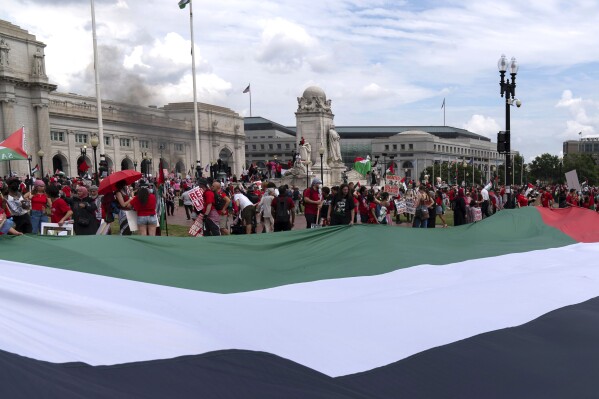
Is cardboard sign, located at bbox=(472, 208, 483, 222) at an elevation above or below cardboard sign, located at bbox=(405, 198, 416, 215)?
below

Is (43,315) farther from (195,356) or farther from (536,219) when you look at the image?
(536,219)

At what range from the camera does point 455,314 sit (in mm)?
4957

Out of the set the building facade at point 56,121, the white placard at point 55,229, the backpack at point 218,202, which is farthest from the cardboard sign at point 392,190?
the building facade at point 56,121

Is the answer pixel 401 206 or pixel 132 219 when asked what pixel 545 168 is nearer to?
pixel 401 206

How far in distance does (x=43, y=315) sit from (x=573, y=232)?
8.95 meters

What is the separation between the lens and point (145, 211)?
1262cm

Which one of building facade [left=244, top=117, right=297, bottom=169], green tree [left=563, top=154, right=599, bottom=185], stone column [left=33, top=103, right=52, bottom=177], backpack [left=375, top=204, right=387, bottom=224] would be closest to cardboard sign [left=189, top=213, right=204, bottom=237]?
backpack [left=375, top=204, right=387, bottom=224]

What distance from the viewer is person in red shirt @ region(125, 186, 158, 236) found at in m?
12.5

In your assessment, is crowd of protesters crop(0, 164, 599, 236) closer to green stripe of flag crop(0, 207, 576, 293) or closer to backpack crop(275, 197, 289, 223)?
backpack crop(275, 197, 289, 223)

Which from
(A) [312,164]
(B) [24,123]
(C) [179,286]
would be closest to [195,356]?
(C) [179,286]

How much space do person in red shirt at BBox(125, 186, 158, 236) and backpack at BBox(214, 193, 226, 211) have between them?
198cm

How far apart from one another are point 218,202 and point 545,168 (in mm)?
142085

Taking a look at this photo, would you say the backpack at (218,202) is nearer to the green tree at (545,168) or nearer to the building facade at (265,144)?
the green tree at (545,168)

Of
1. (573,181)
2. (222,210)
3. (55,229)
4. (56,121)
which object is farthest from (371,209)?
(56,121)
